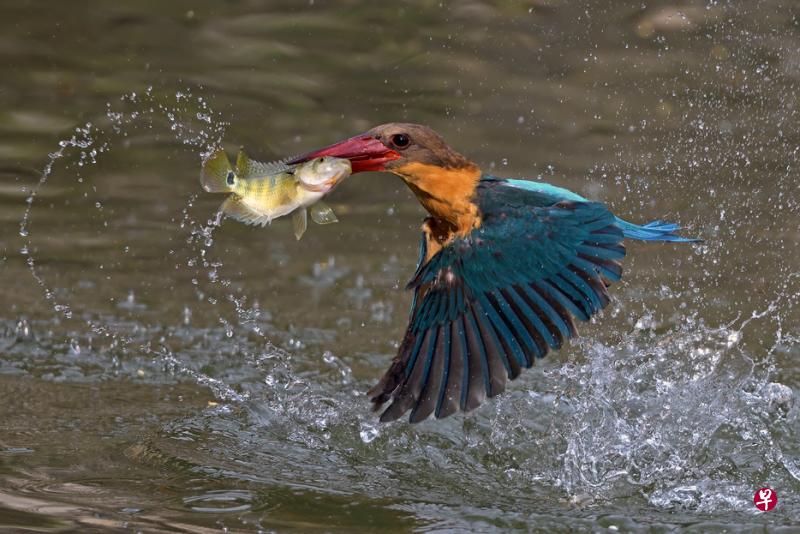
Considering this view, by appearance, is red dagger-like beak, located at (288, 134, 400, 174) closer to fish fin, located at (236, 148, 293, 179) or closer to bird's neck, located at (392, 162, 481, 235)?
bird's neck, located at (392, 162, 481, 235)

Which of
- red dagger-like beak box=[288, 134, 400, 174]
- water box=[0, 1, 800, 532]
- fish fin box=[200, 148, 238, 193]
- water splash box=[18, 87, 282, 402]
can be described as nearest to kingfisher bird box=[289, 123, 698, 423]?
red dagger-like beak box=[288, 134, 400, 174]

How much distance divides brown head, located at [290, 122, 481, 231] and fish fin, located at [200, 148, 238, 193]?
34 centimetres

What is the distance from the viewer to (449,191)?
12.8 feet

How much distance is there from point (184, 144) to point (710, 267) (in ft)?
8.75

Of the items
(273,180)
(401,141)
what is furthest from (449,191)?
(273,180)

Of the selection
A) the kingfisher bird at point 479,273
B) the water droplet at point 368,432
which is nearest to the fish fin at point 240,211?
the kingfisher bird at point 479,273

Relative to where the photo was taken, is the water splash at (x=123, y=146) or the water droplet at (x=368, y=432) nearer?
the water droplet at (x=368, y=432)

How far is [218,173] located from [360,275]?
217 centimetres

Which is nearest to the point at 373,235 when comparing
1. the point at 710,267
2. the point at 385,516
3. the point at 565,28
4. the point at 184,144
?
the point at 184,144

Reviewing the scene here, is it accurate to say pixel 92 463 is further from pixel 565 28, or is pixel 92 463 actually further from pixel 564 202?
pixel 565 28

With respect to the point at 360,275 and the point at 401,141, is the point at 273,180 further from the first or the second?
the point at 360,275

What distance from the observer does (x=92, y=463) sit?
3.86 metres

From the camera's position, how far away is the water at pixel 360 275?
3.79m

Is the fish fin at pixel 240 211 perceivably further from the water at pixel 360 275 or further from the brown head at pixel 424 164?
the water at pixel 360 275
